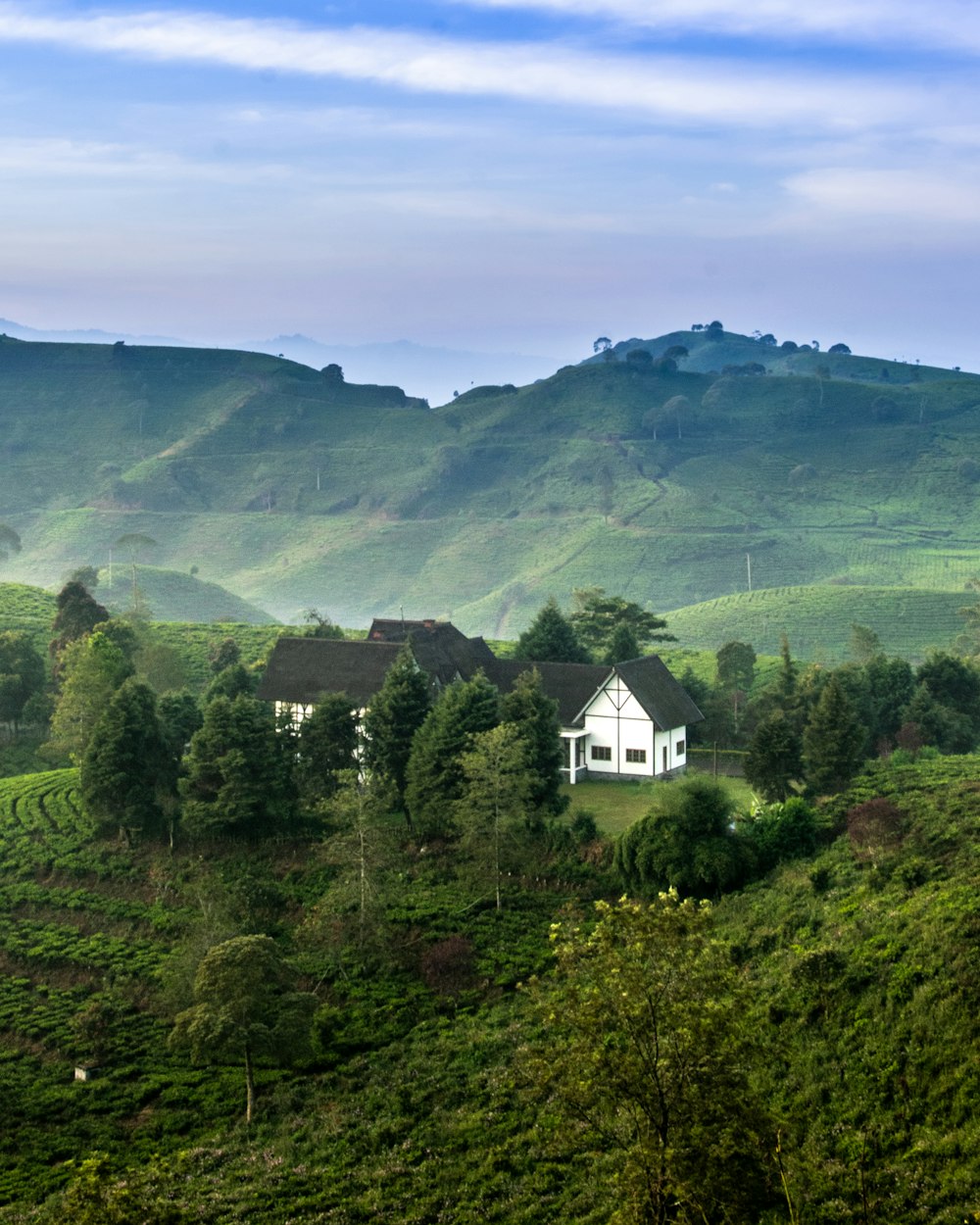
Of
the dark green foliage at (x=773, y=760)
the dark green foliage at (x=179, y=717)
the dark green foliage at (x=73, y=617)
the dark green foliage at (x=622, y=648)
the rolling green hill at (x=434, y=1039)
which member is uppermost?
the dark green foliage at (x=73, y=617)

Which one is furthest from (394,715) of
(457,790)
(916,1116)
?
(916,1116)

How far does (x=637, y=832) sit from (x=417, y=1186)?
17.1 meters

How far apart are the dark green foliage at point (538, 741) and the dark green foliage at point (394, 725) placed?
3473 mm

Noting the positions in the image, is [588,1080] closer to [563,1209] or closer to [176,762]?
[563,1209]

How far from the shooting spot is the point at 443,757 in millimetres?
44406

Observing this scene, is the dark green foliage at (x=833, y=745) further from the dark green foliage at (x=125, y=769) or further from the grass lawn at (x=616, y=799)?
the dark green foliage at (x=125, y=769)

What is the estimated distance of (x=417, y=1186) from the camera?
74.6 ft

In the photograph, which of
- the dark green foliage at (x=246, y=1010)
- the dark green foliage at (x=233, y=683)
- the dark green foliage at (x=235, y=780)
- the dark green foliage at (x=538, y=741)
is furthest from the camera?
the dark green foliage at (x=233, y=683)

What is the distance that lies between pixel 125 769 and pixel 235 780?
4638mm

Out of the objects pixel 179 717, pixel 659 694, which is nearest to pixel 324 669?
pixel 179 717

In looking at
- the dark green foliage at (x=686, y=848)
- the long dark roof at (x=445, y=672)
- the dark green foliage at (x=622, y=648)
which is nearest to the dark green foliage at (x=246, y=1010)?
the dark green foliage at (x=686, y=848)

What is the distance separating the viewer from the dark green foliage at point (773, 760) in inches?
1762

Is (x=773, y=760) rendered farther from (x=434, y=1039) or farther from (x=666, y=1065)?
(x=666, y=1065)

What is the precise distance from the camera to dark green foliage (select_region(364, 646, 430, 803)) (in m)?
47.1
